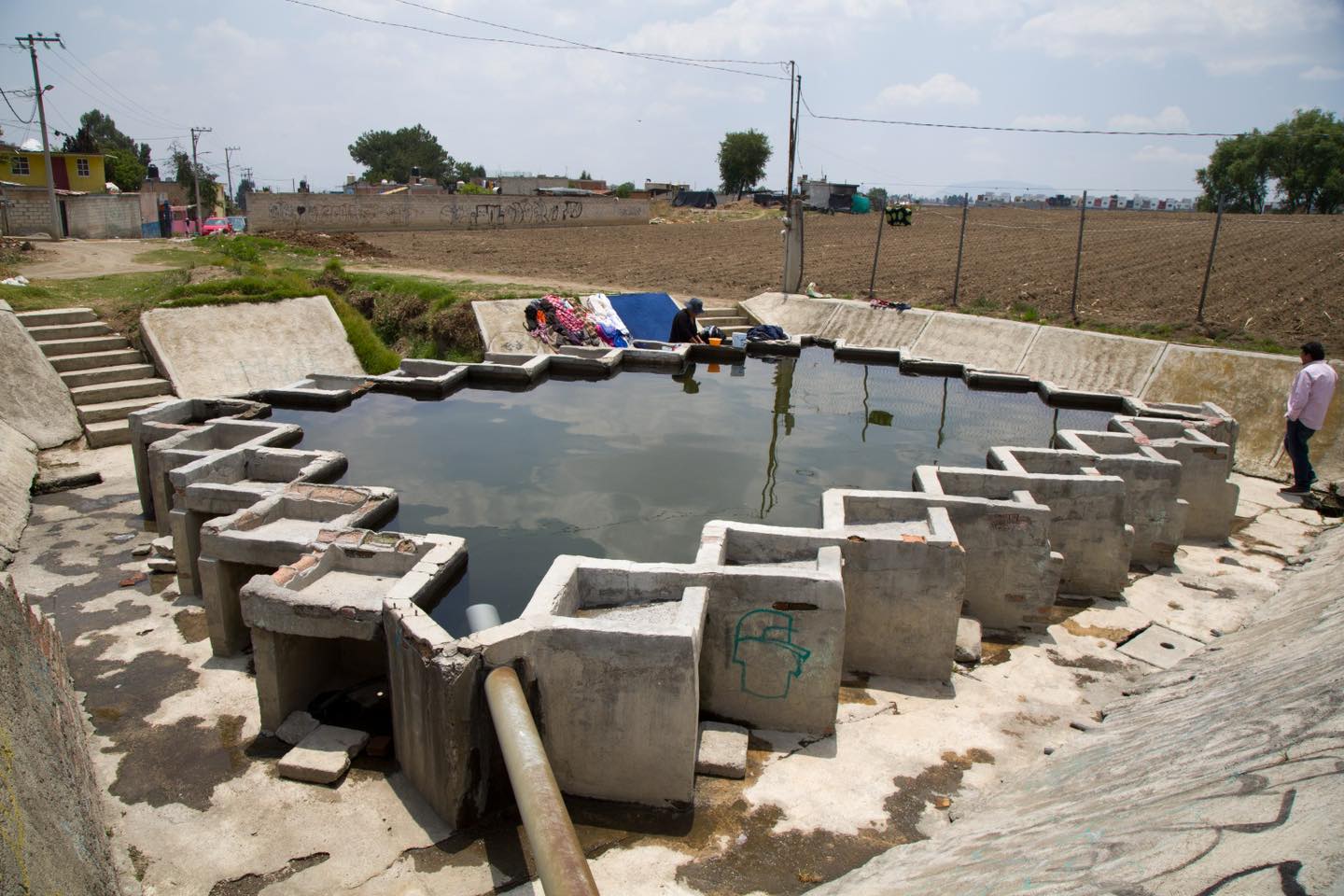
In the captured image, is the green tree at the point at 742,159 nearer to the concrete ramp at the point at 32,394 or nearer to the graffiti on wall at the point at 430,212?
the graffiti on wall at the point at 430,212

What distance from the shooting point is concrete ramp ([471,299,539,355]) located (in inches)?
651

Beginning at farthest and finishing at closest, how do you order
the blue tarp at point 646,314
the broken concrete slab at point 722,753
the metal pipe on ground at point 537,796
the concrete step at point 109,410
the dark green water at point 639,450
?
the blue tarp at point 646,314 → the concrete step at point 109,410 → the dark green water at point 639,450 → the broken concrete slab at point 722,753 → the metal pipe on ground at point 537,796

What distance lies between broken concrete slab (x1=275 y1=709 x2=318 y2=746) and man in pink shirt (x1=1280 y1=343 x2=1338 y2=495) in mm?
11390

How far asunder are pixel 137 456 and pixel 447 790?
6662 millimetres

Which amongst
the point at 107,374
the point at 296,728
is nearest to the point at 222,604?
the point at 296,728

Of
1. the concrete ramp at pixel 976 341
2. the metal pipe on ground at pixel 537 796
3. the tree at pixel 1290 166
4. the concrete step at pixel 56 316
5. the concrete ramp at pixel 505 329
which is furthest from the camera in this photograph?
the tree at pixel 1290 166

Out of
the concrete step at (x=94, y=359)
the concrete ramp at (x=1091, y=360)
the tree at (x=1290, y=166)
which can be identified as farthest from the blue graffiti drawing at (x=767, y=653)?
the tree at (x=1290, y=166)

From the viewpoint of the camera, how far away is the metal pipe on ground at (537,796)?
3.70 metres

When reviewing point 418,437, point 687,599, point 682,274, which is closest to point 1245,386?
point 687,599

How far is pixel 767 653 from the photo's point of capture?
622 centimetres

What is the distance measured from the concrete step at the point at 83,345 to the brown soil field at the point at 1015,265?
504 inches

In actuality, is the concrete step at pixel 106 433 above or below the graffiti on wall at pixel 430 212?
below

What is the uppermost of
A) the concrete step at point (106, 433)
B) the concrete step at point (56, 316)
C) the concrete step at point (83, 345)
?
the concrete step at point (56, 316)

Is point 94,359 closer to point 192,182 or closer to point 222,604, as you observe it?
point 222,604
